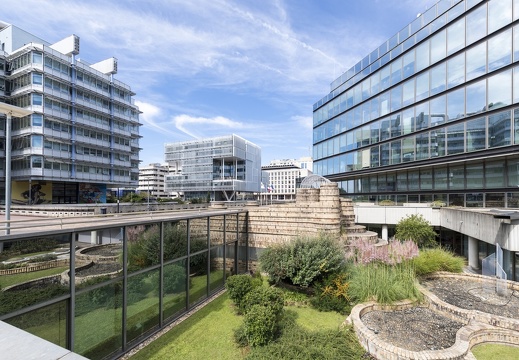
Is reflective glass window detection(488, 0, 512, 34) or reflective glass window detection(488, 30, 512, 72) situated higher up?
reflective glass window detection(488, 0, 512, 34)

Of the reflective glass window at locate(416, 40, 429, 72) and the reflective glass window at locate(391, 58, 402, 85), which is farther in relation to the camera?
the reflective glass window at locate(391, 58, 402, 85)

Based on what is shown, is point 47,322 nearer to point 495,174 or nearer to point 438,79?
point 495,174

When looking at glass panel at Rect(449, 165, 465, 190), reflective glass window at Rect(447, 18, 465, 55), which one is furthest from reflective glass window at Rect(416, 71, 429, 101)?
glass panel at Rect(449, 165, 465, 190)

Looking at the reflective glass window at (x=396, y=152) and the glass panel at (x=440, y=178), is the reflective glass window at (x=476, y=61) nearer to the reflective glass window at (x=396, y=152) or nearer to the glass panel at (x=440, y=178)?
the glass panel at (x=440, y=178)

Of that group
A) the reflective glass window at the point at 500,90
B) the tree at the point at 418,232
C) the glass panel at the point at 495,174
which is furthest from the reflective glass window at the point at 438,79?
the tree at the point at 418,232

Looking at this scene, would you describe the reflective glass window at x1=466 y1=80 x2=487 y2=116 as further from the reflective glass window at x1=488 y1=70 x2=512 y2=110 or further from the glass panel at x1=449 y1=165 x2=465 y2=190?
the glass panel at x1=449 y1=165 x2=465 y2=190

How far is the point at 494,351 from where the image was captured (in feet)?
23.7

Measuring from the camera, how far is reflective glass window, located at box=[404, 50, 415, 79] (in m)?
29.7

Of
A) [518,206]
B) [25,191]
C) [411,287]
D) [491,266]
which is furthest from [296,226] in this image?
[25,191]

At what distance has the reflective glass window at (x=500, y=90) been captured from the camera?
67.6ft

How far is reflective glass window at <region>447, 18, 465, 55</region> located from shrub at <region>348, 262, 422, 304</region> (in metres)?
23.4

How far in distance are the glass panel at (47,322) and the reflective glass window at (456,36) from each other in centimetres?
3193

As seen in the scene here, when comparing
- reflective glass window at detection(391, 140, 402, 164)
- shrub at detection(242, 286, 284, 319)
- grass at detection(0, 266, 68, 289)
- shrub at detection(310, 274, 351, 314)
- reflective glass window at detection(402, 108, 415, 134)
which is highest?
reflective glass window at detection(402, 108, 415, 134)

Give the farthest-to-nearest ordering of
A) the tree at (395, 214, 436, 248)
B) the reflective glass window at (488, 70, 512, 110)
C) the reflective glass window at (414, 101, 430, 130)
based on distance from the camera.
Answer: the reflective glass window at (414, 101, 430, 130) < the tree at (395, 214, 436, 248) < the reflective glass window at (488, 70, 512, 110)
